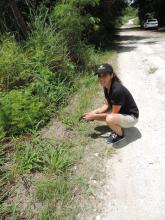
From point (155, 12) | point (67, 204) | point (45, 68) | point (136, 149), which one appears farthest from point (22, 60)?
point (155, 12)

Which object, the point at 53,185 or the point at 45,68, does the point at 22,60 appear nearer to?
the point at 45,68

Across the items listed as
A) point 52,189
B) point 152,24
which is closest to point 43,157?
point 52,189

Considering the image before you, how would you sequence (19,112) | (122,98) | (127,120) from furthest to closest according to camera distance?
(19,112), (127,120), (122,98)

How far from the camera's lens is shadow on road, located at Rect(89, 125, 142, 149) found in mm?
5363

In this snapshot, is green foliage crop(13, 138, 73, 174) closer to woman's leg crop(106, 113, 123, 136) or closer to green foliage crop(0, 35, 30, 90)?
woman's leg crop(106, 113, 123, 136)

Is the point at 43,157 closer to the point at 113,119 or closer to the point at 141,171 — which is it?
the point at 113,119

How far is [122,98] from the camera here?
5.20 meters

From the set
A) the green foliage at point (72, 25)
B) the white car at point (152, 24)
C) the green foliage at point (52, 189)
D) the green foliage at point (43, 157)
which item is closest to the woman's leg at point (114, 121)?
the green foliage at point (43, 157)

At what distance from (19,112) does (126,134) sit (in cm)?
185

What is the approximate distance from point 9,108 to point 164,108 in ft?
9.84

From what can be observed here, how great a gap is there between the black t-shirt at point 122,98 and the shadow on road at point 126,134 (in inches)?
14.5

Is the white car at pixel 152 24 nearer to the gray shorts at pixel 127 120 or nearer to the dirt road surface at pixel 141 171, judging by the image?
the dirt road surface at pixel 141 171

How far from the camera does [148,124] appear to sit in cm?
602

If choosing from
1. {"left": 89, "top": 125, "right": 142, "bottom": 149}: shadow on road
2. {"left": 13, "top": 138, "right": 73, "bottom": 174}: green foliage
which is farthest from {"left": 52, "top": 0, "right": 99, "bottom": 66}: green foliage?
{"left": 13, "top": 138, "right": 73, "bottom": 174}: green foliage
